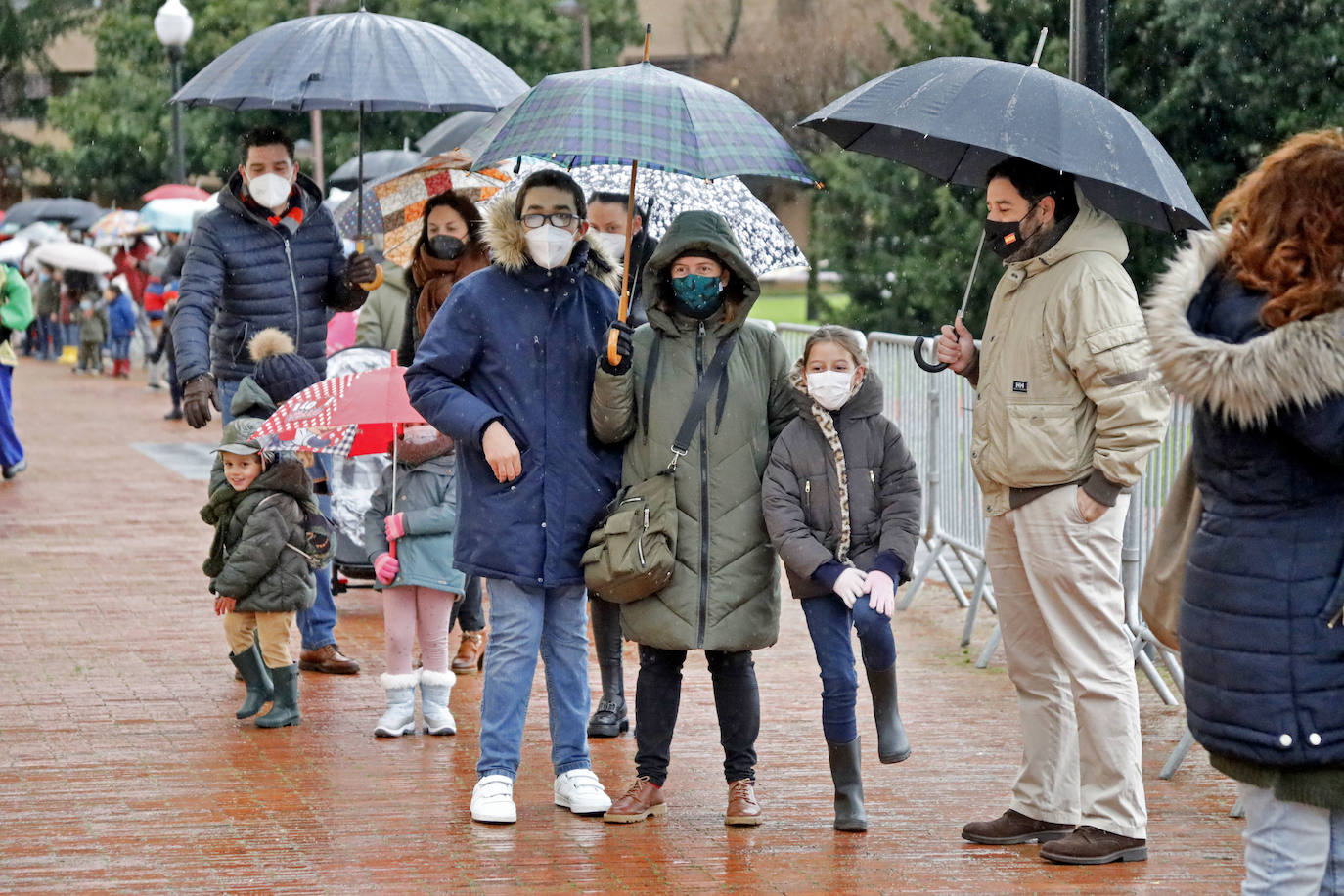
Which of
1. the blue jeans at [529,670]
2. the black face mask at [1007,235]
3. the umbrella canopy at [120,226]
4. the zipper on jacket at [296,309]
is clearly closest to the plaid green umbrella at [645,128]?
the black face mask at [1007,235]

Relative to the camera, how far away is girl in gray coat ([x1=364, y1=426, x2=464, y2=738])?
688cm

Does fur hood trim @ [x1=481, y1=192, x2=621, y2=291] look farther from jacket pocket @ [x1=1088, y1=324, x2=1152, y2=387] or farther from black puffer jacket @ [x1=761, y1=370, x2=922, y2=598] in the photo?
jacket pocket @ [x1=1088, y1=324, x2=1152, y2=387]

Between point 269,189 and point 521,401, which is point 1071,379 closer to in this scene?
point 521,401

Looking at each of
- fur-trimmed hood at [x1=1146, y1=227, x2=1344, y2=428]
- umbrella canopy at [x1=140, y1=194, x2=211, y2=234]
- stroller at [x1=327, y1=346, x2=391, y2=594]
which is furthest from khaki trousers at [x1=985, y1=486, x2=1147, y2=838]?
umbrella canopy at [x1=140, y1=194, x2=211, y2=234]

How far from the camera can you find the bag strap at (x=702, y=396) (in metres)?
5.55

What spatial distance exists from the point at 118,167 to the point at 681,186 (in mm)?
38903

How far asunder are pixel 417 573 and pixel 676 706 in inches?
56.2

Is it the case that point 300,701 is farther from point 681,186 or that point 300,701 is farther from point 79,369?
point 79,369

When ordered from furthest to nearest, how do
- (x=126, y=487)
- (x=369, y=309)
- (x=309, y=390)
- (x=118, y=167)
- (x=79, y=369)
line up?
1. (x=118, y=167)
2. (x=79, y=369)
3. (x=126, y=487)
4. (x=369, y=309)
5. (x=309, y=390)

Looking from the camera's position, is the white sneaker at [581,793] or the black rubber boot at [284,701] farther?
the black rubber boot at [284,701]

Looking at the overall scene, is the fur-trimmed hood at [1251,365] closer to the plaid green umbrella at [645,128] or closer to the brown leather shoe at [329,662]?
the plaid green umbrella at [645,128]

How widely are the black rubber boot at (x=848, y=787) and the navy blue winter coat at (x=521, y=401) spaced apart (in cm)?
97

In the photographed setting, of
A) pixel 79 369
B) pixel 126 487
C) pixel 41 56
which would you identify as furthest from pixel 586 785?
pixel 41 56

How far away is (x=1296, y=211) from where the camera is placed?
12.1 ft
